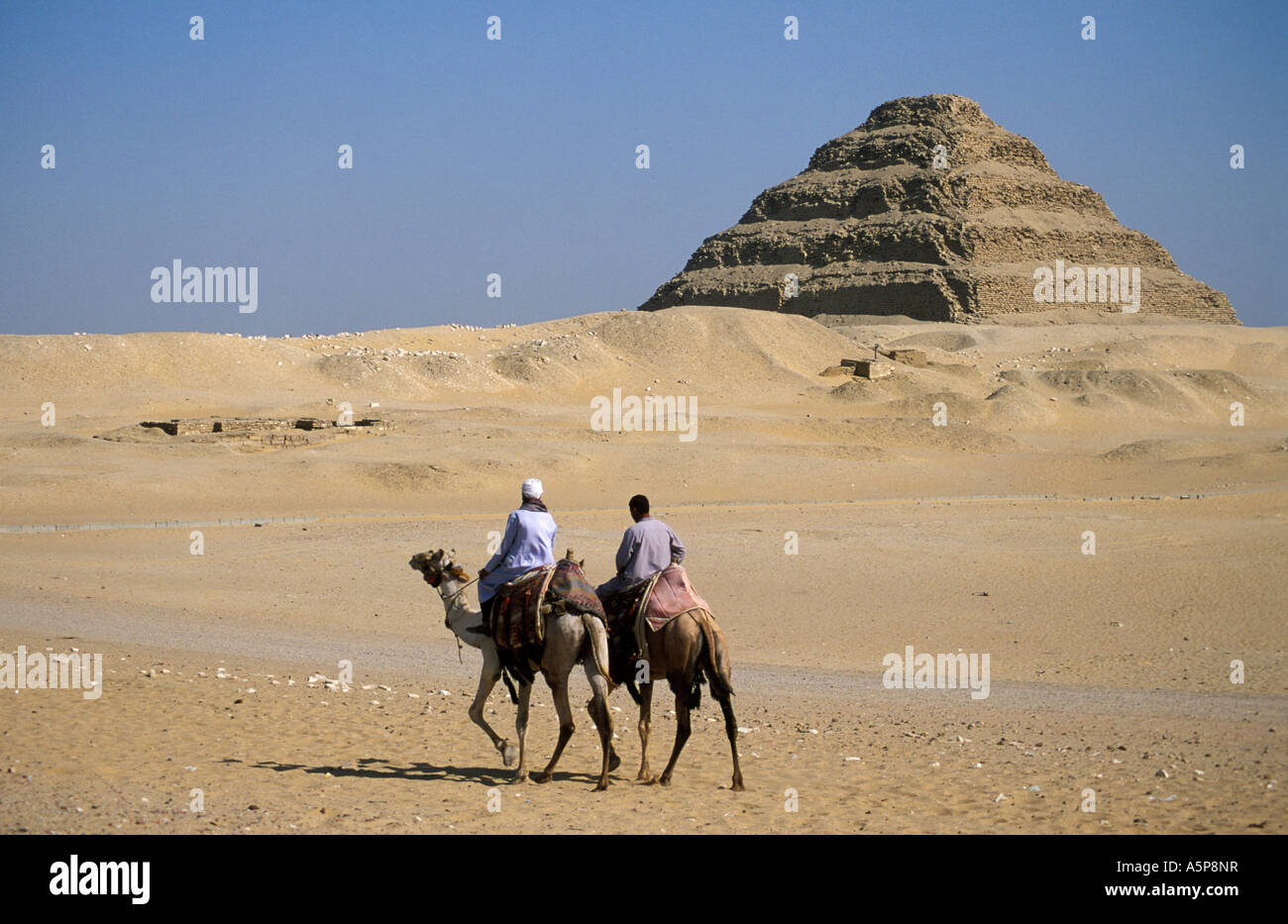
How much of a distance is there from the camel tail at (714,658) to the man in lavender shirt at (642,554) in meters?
0.42

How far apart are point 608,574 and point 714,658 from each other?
8.84 m

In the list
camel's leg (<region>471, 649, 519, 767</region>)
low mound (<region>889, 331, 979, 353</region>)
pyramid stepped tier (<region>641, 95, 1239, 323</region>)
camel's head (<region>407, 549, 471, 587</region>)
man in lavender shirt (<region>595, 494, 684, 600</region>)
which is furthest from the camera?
pyramid stepped tier (<region>641, 95, 1239, 323</region>)

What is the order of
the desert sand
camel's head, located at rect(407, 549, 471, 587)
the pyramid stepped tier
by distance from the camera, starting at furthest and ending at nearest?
1. the pyramid stepped tier
2. camel's head, located at rect(407, 549, 471, 587)
3. the desert sand

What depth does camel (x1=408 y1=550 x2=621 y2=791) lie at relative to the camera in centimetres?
708

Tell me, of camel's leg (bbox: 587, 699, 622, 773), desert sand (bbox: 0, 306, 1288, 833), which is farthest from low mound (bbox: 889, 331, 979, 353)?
camel's leg (bbox: 587, 699, 622, 773)

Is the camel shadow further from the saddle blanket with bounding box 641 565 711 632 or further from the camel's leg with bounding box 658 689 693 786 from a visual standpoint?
the saddle blanket with bounding box 641 565 711 632

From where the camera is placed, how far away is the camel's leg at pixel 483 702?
7.29m

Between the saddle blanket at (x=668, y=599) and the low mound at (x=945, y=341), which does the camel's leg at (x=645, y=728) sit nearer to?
the saddle blanket at (x=668, y=599)

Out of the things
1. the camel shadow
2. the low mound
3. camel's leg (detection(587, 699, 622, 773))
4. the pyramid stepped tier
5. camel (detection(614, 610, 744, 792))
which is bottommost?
the camel shadow

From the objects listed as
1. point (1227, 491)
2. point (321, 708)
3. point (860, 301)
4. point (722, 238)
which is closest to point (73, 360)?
point (1227, 491)

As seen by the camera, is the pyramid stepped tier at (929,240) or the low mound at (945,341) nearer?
the low mound at (945,341)

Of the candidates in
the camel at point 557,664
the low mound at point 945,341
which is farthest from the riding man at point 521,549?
the low mound at point 945,341

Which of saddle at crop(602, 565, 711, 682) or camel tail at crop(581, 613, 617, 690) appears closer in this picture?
camel tail at crop(581, 613, 617, 690)

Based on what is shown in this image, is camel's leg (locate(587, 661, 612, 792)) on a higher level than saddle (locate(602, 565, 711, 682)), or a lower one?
lower
